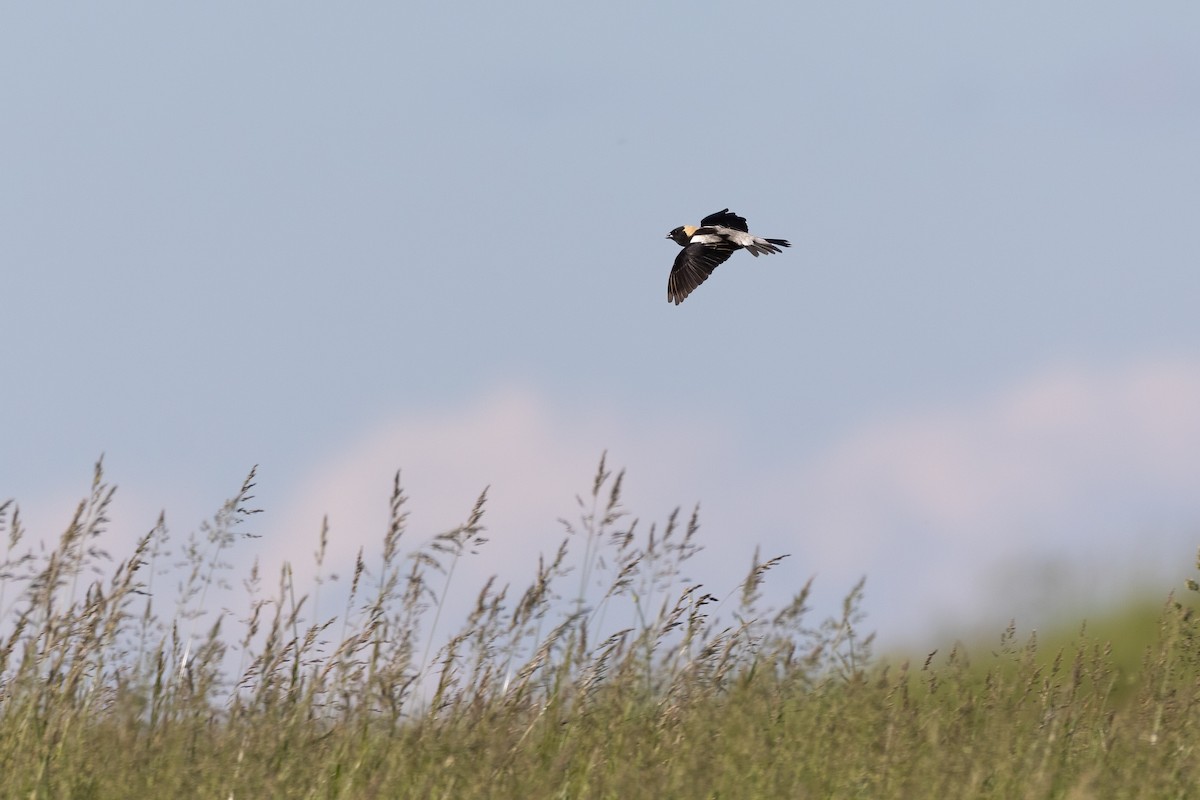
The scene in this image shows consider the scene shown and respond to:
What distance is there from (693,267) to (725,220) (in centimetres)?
101

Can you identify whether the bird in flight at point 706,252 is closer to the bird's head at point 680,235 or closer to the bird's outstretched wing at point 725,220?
the bird's outstretched wing at point 725,220

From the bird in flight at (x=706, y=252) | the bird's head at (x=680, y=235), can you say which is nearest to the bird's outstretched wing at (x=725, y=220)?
the bird in flight at (x=706, y=252)

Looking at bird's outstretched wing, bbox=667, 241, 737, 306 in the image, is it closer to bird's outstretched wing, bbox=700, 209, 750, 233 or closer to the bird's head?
bird's outstretched wing, bbox=700, 209, 750, 233

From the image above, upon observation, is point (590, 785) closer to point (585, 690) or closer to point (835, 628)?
point (585, 690)

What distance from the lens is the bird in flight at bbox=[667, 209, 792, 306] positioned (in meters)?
12.8

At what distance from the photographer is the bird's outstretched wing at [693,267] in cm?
1288

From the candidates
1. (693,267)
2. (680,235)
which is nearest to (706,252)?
(693,267)

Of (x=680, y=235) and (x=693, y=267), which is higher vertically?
(x=680, y=235)

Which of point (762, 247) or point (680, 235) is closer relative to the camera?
point (762, 247)

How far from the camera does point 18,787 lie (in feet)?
13.7

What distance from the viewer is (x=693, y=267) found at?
42.6ft

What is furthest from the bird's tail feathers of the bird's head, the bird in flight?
the bird's head

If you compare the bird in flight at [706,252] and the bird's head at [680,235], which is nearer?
the bird in flight at [706,252]

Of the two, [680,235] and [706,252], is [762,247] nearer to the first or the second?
[706,252]
